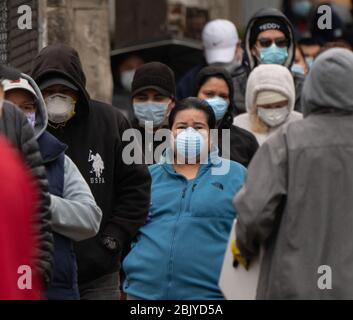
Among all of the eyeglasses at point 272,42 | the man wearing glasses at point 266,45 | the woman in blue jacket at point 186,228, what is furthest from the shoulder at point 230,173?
the eyeglasses at point 272,42

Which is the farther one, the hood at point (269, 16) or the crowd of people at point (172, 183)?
the hood at point (269, 16)

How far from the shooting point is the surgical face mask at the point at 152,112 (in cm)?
Answer: 1202

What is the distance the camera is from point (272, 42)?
13.6m

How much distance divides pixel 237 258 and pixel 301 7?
49.4 ft

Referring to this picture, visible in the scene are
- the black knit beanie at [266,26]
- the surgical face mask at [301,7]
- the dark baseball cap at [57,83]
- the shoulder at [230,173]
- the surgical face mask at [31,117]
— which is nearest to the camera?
the surgical face mask at [31,117]

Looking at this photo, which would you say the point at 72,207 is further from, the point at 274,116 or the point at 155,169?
the point at 274,116

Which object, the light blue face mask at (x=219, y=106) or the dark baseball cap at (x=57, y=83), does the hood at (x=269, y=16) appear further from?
the dark baseball cap at (x=57, y=83)

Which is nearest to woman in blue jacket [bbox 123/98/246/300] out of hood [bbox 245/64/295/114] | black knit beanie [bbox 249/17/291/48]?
hood [bbox 245/64/295/114]

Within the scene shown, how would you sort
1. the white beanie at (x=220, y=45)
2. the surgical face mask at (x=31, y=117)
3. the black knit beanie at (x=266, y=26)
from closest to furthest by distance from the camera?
1. the surgical face mask at (x=31, y=117)
2. the black knit beanie at (x=266, y=26)
3. the white beanie at (x=220, y=45)

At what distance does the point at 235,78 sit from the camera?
1355cm

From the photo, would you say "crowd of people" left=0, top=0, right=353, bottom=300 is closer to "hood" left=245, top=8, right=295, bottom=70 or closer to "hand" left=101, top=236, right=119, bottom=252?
"hand" left=101, top=236, right=119, bottom=252

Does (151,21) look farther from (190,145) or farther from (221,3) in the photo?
(190,145)

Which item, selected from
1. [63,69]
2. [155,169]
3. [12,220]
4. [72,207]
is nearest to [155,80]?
[155,169]
